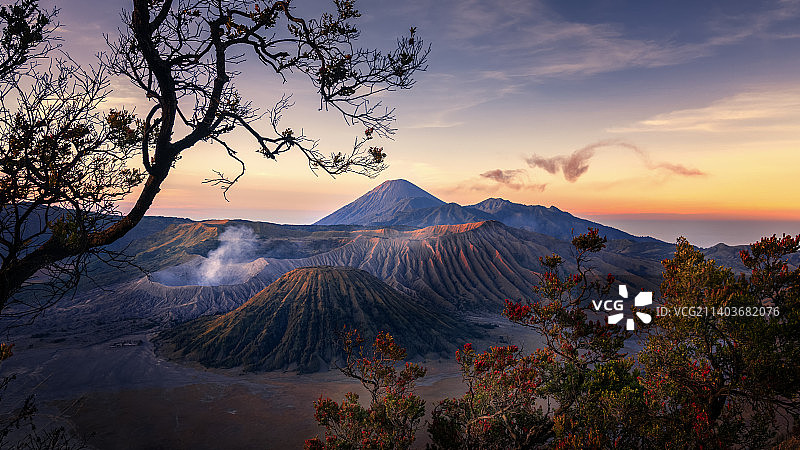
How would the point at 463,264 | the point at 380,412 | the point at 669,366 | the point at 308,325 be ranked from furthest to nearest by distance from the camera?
the point at 463,264
the point at 308,325
the point at 380,412
the point at 669,366

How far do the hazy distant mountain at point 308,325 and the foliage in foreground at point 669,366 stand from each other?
3630cm

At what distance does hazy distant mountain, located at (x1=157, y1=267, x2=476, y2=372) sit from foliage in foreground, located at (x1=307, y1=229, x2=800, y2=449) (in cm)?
3630

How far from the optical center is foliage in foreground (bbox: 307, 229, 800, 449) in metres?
8.73

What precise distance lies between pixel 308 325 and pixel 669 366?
4554 cm

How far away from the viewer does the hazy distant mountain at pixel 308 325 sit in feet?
151

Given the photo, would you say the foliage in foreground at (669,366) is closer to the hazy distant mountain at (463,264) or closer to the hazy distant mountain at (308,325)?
the hazy distant mountain at (308,325)

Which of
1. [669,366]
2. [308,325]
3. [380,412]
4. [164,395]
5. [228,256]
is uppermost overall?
[669,366]

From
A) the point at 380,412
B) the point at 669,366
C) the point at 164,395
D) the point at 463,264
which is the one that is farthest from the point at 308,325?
the point at 463,264

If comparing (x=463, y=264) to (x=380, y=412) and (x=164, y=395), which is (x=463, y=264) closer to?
(x=164, y=395)

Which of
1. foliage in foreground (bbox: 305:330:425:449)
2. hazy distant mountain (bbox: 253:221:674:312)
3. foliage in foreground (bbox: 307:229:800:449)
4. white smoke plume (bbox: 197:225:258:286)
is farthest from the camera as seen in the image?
white smoke plume (bbox: 197:225:258:286)

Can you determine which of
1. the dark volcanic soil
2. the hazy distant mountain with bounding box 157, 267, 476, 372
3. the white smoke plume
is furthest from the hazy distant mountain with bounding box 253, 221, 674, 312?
the dark volcanic soil

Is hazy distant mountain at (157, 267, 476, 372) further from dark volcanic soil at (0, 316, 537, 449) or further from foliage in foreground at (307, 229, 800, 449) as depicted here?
foliage in foreground at (307, 229, 800, 449)

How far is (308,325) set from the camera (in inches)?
1978

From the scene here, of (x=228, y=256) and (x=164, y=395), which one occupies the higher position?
(x=228, y=256)
